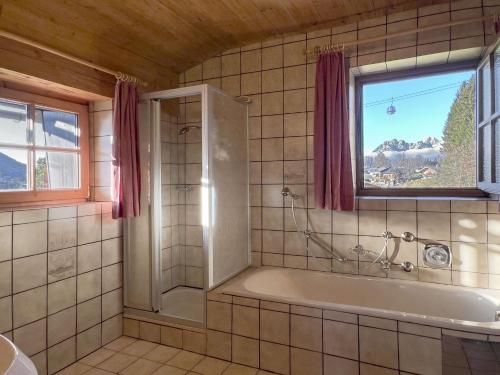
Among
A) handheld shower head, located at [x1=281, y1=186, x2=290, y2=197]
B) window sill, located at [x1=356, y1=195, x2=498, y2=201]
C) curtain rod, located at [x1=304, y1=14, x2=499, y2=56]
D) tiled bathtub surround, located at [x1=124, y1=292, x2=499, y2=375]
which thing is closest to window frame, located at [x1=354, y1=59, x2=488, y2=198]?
window sill, located at [x1=356, y1=195, x2=498, y2=201]

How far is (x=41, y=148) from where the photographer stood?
2.23 meters

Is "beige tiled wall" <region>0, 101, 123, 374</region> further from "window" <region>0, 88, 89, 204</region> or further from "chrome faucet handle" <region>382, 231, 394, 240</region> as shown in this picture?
"chrome faucet handle" <region>382, 231, 394, 240</region>

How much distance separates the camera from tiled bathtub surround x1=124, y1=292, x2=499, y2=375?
1684 mm

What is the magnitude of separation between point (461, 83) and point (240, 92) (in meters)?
1.72

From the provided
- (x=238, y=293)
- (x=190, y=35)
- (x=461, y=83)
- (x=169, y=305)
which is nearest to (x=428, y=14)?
(x=461, y=83)

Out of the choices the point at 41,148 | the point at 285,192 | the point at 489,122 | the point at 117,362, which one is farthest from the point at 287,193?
the point at 41,148

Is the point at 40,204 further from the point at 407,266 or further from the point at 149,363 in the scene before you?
the point at 407,266

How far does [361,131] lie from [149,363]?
7.71ft

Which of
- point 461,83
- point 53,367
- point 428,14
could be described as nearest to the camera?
point 53,367

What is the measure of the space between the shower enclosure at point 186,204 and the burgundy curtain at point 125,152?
4.6 inches

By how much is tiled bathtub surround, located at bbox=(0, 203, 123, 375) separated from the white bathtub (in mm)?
923

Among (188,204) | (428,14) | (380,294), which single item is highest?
(428,14)

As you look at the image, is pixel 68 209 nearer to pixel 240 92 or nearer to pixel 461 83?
pixel 240 92

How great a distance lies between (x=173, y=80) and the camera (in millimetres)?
3053
